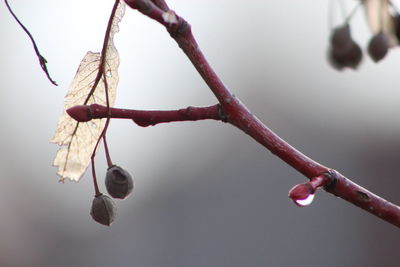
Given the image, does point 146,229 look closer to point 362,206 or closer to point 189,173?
point 189,173

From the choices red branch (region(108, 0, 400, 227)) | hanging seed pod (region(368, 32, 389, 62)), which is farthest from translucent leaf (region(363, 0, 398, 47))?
red branch (region(108, 0, 400, 227))

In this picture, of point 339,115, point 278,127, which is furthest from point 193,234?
point 339,115

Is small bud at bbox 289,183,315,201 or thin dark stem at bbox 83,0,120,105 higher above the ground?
thin dark stem at bbox 83,0,120,105

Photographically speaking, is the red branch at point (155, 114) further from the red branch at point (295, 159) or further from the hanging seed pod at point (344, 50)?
the hanging seed pod at point (344, 50)

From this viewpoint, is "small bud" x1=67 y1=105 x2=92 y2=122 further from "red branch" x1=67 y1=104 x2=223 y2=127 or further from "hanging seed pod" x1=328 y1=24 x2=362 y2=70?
"hanging seed pod" x1=328 y1=24 x2=362 y2=70

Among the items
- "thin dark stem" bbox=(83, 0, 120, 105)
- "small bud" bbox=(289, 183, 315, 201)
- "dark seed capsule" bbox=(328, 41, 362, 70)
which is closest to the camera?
"small bud" bbox=(289, 183, 315, 201)

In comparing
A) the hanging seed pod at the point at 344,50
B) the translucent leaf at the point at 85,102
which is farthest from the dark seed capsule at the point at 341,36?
the translucent leaf at the point at 85,102
